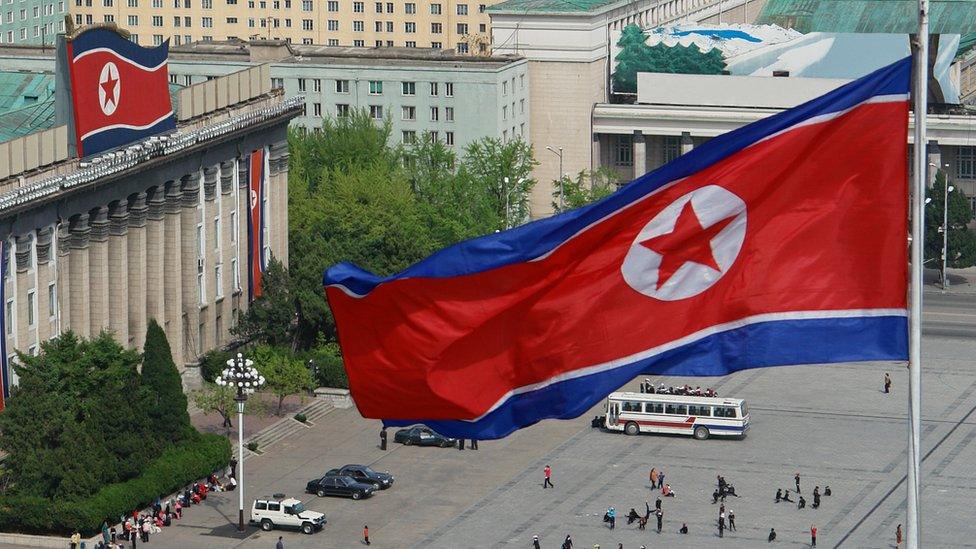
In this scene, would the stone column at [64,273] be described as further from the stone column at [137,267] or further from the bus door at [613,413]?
the bus door at [613,413]

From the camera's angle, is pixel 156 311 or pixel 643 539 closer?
pixel 643 539

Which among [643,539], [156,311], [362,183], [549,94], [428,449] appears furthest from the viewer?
[549,94]

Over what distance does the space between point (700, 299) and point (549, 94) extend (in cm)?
15510

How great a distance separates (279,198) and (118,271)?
24.8m

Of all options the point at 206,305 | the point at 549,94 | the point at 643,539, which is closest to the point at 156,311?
the point at 206,305

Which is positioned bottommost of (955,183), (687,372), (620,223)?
(955,183)

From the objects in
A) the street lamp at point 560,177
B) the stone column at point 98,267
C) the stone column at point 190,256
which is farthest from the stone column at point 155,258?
the street lamp at point 560,177

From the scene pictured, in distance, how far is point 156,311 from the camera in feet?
434

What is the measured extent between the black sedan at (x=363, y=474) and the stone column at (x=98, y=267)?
63.1 feet

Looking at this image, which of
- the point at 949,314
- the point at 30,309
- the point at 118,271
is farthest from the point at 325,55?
the point at 30,309

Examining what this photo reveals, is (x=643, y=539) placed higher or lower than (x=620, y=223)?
lower

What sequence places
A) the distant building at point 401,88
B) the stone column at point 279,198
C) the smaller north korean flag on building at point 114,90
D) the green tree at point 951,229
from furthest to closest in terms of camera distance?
the distant building at point 401,88
the green tree at point 951,229
the stone column at point 279,198
the smaller north korean flag on building at point 114,90

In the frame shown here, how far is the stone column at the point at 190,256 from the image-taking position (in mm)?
136500

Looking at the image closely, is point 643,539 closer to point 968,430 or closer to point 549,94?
point 968,430
